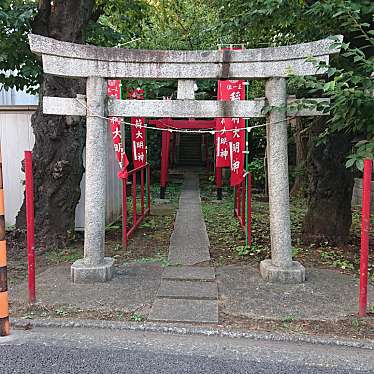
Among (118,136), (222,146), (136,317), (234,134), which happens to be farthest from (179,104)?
(222,146)

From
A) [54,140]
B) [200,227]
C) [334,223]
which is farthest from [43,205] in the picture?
[334,223]

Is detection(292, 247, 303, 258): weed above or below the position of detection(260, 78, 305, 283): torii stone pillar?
below

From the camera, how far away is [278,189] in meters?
5.25

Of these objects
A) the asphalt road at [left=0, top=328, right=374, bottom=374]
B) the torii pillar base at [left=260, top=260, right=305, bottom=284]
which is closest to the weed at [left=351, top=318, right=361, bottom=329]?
the asphalt road at [left=0, top=328, right=374, bottom=374]

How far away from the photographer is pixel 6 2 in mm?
6121

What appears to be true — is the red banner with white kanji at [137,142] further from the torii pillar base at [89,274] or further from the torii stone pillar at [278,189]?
the torii stone pillar at [278,189]

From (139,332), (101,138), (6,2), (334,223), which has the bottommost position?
(139,332)

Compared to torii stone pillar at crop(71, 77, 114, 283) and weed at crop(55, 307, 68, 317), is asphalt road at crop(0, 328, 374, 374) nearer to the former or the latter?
weed at crop(55, 307, 68, 317)

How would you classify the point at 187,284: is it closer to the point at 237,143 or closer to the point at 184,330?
the point at 184,330

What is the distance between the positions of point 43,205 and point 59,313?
9.41 ft

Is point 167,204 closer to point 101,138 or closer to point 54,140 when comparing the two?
point 54,140

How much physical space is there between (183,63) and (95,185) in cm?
189

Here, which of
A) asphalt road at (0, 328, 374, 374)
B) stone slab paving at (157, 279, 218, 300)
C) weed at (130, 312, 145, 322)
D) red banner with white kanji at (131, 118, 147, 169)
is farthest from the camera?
red banner with white kanji at (131, 118, 147, 169)

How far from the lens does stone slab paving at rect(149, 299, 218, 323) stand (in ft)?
13.4
